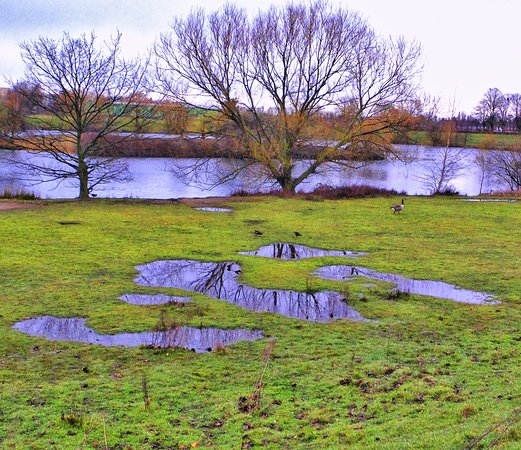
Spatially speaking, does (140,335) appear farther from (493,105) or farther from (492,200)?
(493,105)

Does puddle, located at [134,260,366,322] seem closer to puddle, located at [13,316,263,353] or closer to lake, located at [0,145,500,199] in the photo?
puddle, located at [13,316,263,353]

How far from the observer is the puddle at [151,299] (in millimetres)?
9656

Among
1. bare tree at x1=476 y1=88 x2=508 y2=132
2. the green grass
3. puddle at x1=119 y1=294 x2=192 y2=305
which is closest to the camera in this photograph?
the green grass

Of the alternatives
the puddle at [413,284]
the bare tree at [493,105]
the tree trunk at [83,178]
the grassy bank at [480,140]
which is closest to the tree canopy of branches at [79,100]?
the tree trunk at [83,178]

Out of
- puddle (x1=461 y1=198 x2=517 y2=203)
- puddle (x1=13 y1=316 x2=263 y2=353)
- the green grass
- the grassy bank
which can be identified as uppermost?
the grassy bank

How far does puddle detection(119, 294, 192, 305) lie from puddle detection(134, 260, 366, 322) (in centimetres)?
69

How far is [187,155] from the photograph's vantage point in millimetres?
42688

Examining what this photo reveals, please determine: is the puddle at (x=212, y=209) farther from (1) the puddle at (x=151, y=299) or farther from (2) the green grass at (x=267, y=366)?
(1) the puddle at (x=151, y=299)

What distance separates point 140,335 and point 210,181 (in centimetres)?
2429

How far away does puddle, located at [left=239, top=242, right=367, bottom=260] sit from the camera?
13.8 m

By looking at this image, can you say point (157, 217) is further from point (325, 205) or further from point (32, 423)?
point (32, 423)

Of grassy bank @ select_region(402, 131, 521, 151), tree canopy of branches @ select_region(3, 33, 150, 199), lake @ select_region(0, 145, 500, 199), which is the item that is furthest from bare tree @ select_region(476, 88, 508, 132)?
tree canopy of branches @ select_region(3, 33, 150, 199)

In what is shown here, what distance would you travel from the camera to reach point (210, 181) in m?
31.9

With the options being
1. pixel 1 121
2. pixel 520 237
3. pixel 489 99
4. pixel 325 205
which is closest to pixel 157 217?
pixel 325 205
